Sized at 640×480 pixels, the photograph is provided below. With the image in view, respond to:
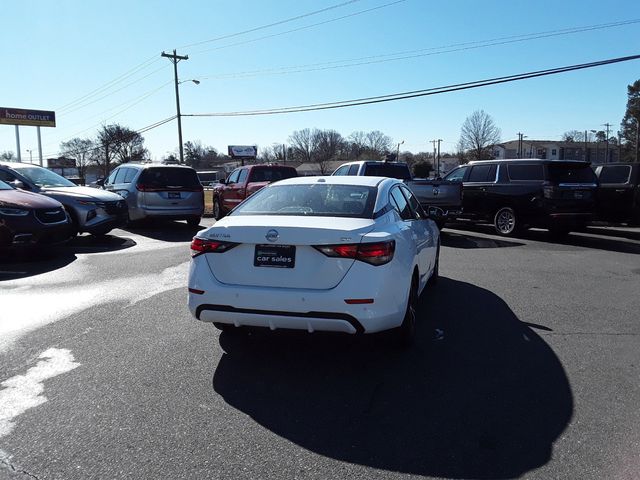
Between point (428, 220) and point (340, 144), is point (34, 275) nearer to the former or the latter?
point (428, 220)

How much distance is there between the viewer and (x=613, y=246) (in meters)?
11.7

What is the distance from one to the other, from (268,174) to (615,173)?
31.0ft

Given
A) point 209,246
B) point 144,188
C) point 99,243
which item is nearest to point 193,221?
point 144,188

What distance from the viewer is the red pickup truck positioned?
1521cm

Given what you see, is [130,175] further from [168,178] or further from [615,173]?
[615,173]

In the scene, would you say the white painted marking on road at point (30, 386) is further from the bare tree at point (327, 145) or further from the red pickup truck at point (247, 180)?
the bare tree at point (327, 145)

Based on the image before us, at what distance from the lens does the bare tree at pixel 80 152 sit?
88.1m

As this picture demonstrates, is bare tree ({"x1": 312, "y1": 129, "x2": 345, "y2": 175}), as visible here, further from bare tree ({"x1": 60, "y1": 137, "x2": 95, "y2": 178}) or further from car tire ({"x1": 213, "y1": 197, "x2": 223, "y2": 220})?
car tire ({"x1": 213, "y1": 197, "x2": 223, "y2": 220})

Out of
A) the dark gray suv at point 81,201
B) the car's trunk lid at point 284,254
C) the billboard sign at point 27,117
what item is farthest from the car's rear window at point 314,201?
the billboard sign at point 27,117

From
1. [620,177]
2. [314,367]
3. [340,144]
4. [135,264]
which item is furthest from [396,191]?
[340,144]

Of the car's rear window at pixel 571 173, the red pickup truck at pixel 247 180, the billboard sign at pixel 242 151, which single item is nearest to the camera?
the car's rear window at pixel 571 173

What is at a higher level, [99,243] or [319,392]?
[99,243]

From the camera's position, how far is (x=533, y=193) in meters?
12.4

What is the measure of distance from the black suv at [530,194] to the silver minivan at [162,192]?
24.3ft
